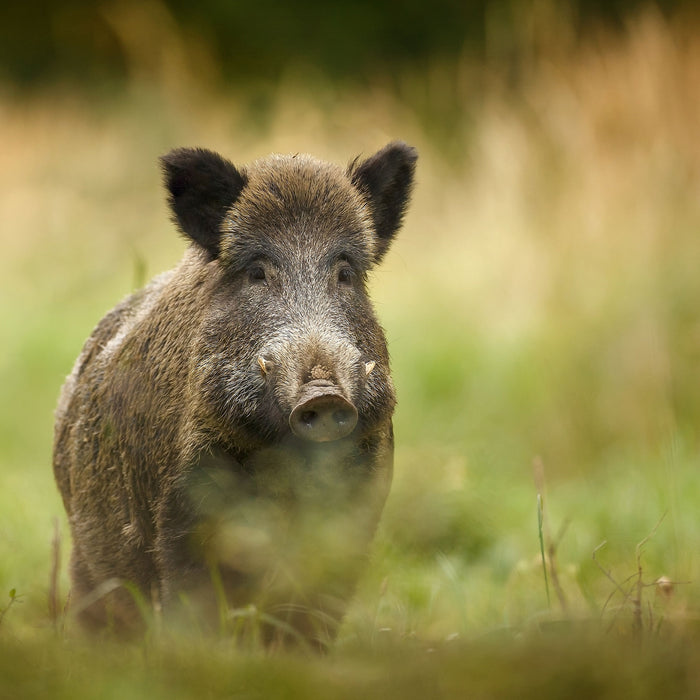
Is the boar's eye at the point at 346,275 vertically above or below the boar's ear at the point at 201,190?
below

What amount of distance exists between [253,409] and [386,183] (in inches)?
47.2

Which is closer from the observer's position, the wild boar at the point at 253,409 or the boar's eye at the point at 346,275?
the wild boar at the point at 253,409

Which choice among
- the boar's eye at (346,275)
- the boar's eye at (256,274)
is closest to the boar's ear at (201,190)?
the boar's eye at (256,274)

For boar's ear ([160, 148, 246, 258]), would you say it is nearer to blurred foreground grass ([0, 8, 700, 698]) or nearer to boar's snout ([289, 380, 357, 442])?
blurred foreground grass ([0, 8, 700, 698])

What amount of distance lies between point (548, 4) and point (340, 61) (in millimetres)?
12940

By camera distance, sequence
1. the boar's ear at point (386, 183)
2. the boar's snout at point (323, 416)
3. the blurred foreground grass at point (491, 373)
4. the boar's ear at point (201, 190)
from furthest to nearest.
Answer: the boar's ear at point (386, 183) < the boar's ear at point (201, 190) < the boar's snout at point (323, 416) < the blurred foreground grass at point (491, 373)

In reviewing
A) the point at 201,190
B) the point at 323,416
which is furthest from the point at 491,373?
the point at 323,416

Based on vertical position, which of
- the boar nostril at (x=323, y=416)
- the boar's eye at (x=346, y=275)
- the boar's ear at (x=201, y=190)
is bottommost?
the boar nostril at (x=323, y=416)

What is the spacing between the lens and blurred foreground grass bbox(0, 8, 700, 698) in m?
1.89

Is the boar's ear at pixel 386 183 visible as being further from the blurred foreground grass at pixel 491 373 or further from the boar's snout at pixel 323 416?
the boar's snout at pixel 323 416

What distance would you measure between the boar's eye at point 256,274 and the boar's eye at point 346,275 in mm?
264

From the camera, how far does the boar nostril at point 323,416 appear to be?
2854 millimetres

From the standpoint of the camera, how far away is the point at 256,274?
3570 mm

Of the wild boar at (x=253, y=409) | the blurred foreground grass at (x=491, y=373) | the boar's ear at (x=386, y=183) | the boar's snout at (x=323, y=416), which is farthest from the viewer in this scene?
the boar's ear at (x=386, y=183)
